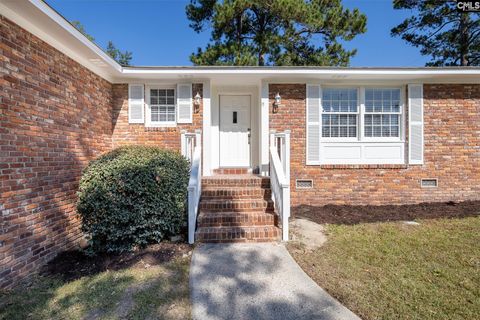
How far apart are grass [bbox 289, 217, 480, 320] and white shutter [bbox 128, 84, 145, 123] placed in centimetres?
484

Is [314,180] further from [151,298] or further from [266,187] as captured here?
[151,298]

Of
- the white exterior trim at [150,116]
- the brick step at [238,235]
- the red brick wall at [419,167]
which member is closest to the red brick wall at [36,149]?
the white exterior trim at [150,116]

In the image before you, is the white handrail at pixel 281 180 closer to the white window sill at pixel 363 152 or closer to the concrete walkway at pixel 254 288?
the concrete walkway at pixel 254 288

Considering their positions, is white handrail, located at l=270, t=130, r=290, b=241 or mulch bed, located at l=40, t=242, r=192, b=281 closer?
mulch bed, located at l=40, t=242, r=192, b=281

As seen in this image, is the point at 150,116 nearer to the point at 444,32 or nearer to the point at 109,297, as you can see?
the point at 109,297

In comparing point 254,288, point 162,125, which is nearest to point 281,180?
point 254,288

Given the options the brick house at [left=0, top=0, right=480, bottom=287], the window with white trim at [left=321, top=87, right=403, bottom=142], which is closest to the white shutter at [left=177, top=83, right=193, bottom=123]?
the brick house at [left=0, top=0, right=480, bottom=287]

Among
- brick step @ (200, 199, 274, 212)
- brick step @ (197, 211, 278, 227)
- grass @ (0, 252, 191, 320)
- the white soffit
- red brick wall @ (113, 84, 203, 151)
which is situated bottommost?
grass @ (0, 252, 191, 320)

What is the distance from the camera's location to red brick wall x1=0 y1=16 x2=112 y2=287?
3.33 metres

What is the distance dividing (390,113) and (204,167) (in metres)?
5.08

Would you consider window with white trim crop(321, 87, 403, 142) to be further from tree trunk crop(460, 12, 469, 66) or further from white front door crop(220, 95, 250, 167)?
tree trunk crop(460, 12, 469, 66)

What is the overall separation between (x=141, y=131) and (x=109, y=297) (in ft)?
14.4

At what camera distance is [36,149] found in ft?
12.6

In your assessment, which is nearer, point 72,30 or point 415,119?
point 72,30
